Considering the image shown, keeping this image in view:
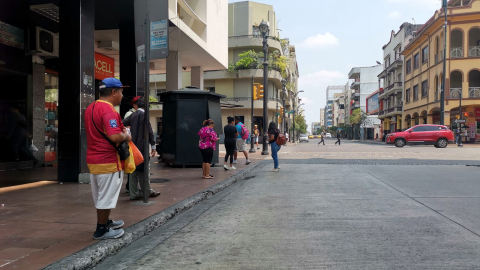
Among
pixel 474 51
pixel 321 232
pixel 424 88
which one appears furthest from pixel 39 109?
pixel 424 88

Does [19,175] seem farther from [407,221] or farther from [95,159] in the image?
[407,221]

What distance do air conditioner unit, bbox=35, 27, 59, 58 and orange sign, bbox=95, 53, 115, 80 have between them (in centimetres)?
130

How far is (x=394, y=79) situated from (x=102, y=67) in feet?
172

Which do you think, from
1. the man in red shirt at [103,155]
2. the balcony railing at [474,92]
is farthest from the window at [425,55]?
the man in red shirt at [103,155]

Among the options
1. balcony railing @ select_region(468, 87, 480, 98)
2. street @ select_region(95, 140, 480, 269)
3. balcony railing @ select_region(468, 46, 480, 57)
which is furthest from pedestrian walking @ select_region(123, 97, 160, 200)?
balcony railing @ select_region(468, 46, 480, 57)

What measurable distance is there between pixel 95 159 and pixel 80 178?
5009mm

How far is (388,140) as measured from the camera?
30.0m

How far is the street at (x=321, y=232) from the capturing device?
352 cm

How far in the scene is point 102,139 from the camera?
12.6 feet

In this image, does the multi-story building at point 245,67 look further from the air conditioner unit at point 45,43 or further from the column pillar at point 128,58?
the column pillar at point 128,58

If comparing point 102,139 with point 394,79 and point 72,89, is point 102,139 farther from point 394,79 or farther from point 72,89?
point 394,79

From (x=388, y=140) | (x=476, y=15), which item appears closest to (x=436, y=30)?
(x=476, y=15)

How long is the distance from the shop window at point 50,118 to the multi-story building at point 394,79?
1909 inches

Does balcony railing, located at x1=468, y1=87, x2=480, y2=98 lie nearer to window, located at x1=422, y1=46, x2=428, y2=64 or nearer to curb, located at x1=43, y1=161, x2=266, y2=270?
window, located at x1=422, y1=46, x2=428, y2=64
